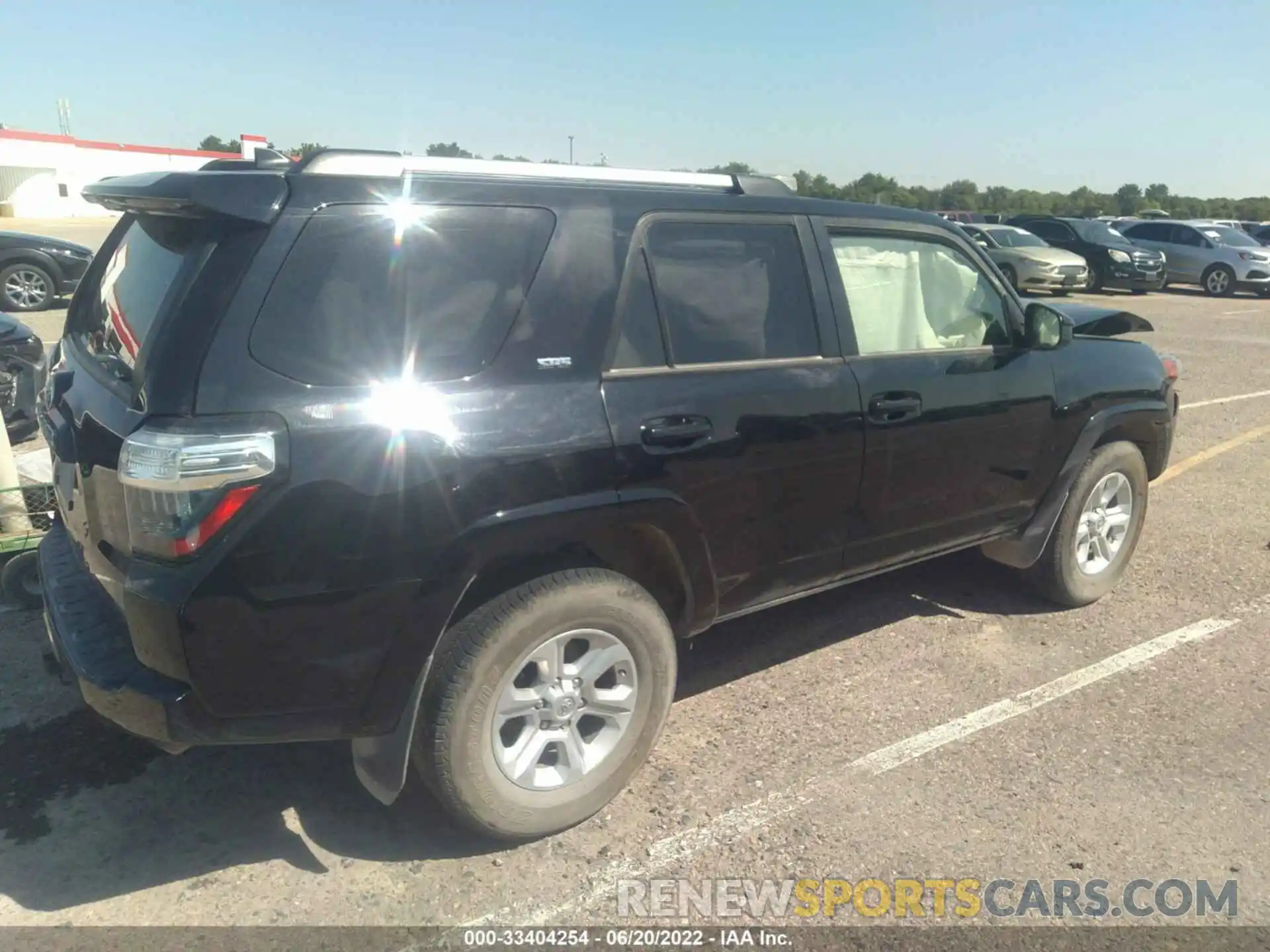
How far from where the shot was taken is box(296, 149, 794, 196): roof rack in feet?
8.63

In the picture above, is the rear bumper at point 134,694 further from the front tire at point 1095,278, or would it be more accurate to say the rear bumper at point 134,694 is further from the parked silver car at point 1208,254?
the parked silver car at point 1208,254

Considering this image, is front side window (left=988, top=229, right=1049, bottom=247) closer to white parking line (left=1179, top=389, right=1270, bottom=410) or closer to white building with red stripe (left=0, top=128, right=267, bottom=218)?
white parking line (left=1179, top=389, right=1270, bottom=410)

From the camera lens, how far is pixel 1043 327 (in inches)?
164

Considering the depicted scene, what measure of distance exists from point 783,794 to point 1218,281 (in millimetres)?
24451

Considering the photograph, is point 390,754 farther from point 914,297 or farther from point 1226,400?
point 1226,400

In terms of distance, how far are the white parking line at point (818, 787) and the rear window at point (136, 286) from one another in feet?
5.95

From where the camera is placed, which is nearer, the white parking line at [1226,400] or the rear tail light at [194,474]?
the rear tail light at [194,474]

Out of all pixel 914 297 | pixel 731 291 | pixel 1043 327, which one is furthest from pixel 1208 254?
pixel 731 291

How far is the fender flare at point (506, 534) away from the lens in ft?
8.64

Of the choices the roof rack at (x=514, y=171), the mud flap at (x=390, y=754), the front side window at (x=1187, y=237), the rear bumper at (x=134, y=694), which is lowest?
the mud flap at (x=390, y=754)

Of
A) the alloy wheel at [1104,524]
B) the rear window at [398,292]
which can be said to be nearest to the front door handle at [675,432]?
the rear window at [398,292]

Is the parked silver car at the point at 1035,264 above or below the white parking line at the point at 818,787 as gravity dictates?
above

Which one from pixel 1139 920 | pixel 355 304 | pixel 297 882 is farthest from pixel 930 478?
pixel 297 882

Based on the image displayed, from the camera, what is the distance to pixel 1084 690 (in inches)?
154
